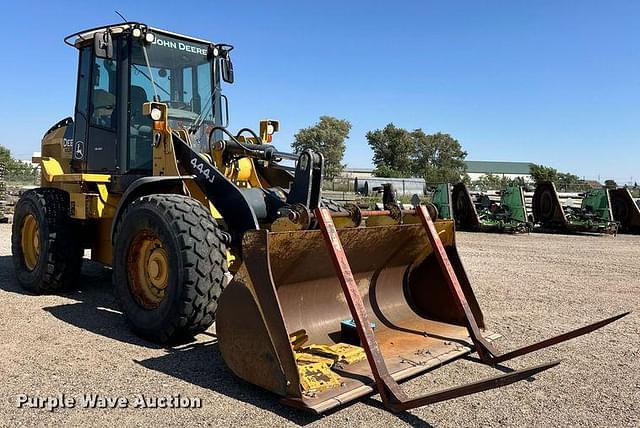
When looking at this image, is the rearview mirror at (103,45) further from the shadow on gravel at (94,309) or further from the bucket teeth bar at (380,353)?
the bucket teeth bar at (380,353)

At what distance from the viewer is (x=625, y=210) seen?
18281 millimetres

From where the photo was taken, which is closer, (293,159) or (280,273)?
(280,273)

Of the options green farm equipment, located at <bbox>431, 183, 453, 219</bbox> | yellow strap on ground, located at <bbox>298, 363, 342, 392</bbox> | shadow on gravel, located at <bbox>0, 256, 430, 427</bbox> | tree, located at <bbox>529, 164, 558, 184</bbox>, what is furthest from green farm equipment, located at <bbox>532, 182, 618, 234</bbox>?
tree, located at <bbox>529, 164, 558, 184</bbox>

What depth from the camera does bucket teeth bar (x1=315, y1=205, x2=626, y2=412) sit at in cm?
311

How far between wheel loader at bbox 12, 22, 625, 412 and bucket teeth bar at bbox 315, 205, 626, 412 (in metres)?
0.01

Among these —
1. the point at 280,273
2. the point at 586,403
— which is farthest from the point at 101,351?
the point at 586,403

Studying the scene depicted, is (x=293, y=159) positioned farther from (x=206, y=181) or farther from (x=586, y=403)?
(x=586, y=403)

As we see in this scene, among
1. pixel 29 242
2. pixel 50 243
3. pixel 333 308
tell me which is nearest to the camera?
pixel 333 308

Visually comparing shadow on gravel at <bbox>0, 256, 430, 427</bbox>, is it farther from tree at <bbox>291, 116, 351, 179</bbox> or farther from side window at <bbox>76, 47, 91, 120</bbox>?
tree at <bbox>291, 116, 351, 179</bbox>

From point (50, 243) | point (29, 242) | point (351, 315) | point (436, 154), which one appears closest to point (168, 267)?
point (351, 315)

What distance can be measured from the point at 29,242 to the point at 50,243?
2.80 ft

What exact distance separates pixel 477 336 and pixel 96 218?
13.9ft

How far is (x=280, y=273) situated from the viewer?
13.8 ft

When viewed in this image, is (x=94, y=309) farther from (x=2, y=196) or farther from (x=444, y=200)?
(x=2, y=196)
